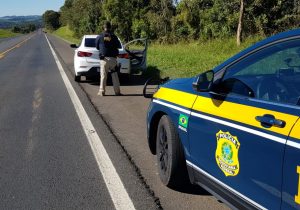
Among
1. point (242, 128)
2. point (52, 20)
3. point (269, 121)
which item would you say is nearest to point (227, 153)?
point (242, 128)

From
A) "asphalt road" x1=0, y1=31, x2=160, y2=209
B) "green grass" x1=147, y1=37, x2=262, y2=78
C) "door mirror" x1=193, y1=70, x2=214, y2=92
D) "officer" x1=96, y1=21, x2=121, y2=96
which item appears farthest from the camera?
"green grass" x1=147, y1=37, x2=262, y2=78

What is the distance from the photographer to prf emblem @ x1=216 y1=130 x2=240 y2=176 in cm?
343

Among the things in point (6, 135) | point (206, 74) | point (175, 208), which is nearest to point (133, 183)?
point (175, 208)

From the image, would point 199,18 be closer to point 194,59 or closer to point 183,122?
point 194,59

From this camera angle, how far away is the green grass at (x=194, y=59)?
1491 cm

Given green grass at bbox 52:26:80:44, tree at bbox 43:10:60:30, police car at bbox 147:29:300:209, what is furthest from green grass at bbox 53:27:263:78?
tree at bbox 43:10:60:30

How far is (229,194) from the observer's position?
3.61m

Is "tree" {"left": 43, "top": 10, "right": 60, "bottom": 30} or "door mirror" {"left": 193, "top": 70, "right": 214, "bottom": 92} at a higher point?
"door mirror" {"left": 193, "top": 70, "right": 214, "bottom": 92}

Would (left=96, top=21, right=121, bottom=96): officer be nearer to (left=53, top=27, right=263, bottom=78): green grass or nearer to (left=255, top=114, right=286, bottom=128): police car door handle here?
(left=53, top=27, right=263, bottom=78): green grass

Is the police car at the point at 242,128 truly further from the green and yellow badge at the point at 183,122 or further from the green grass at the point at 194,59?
the green grass at the point at 194,59

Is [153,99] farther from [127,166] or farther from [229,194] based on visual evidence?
[229,194]

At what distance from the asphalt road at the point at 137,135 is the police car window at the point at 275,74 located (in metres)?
1.21

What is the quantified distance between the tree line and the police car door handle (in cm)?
1615

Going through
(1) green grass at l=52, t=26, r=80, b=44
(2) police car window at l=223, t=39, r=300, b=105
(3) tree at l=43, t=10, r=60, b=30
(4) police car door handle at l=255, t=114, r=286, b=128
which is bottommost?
(3) tree at l=43, t=10, r=60, b=30
